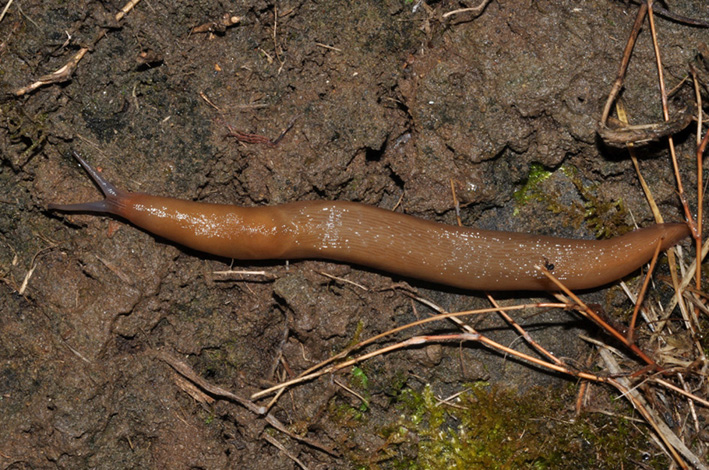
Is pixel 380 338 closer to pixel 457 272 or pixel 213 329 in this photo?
pixel 457 272

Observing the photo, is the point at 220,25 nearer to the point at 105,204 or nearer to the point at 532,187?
the point at 105,204

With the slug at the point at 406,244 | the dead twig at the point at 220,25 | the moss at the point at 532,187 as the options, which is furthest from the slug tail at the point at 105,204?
the moss at the point at 532,187

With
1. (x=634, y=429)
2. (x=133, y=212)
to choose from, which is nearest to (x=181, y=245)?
(x=133, y=212)

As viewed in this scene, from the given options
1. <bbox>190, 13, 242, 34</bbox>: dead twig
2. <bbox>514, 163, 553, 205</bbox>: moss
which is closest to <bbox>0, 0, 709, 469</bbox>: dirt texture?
<bbox>190, 13, 242, 34</bbox>: dead twig

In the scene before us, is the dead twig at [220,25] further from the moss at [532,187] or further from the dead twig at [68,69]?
the moss at [532,187]

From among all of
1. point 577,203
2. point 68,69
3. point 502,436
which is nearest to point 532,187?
point 577,203

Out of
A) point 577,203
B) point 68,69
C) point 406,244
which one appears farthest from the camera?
point 577,203

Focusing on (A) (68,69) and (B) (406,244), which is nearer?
(A) (68,69)
